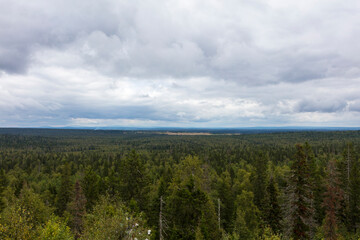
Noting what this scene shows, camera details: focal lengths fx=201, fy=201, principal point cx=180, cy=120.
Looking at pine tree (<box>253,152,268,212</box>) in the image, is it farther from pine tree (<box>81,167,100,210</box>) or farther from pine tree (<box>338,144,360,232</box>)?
pine tree (<box>81,167,100,210</box>)

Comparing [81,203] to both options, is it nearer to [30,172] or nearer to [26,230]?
[26,230]

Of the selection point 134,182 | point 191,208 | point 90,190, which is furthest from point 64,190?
point 191,208

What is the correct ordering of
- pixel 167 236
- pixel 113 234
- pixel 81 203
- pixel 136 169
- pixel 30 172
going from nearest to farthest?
pixel 113 234 < pixel 167 236 < pixel 136 169 < pixel 81 203 < pixel 30 172

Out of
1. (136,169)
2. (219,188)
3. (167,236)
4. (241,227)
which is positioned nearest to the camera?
(167,236)

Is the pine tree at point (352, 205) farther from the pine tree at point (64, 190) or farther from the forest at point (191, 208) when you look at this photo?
the pine tree at point (64, 190)

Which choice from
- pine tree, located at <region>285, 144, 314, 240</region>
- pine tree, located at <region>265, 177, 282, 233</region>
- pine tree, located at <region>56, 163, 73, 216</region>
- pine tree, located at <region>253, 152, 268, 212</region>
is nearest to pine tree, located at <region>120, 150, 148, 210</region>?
pine tree, located at <region>265, 177, 282, 233</region>

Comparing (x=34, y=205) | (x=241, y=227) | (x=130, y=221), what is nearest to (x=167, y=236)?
(x=241, y=227)

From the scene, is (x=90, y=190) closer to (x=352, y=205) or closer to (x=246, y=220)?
(x=246, y=220)

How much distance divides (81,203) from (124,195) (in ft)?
33.6

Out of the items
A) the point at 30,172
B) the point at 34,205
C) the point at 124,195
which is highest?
the point at 124,195

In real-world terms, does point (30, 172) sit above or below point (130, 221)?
below

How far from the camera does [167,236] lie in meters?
30.6

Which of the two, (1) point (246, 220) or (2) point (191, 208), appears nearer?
(2) point (191, 208)

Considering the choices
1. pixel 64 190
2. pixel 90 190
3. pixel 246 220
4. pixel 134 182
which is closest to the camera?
pixel 134 182
